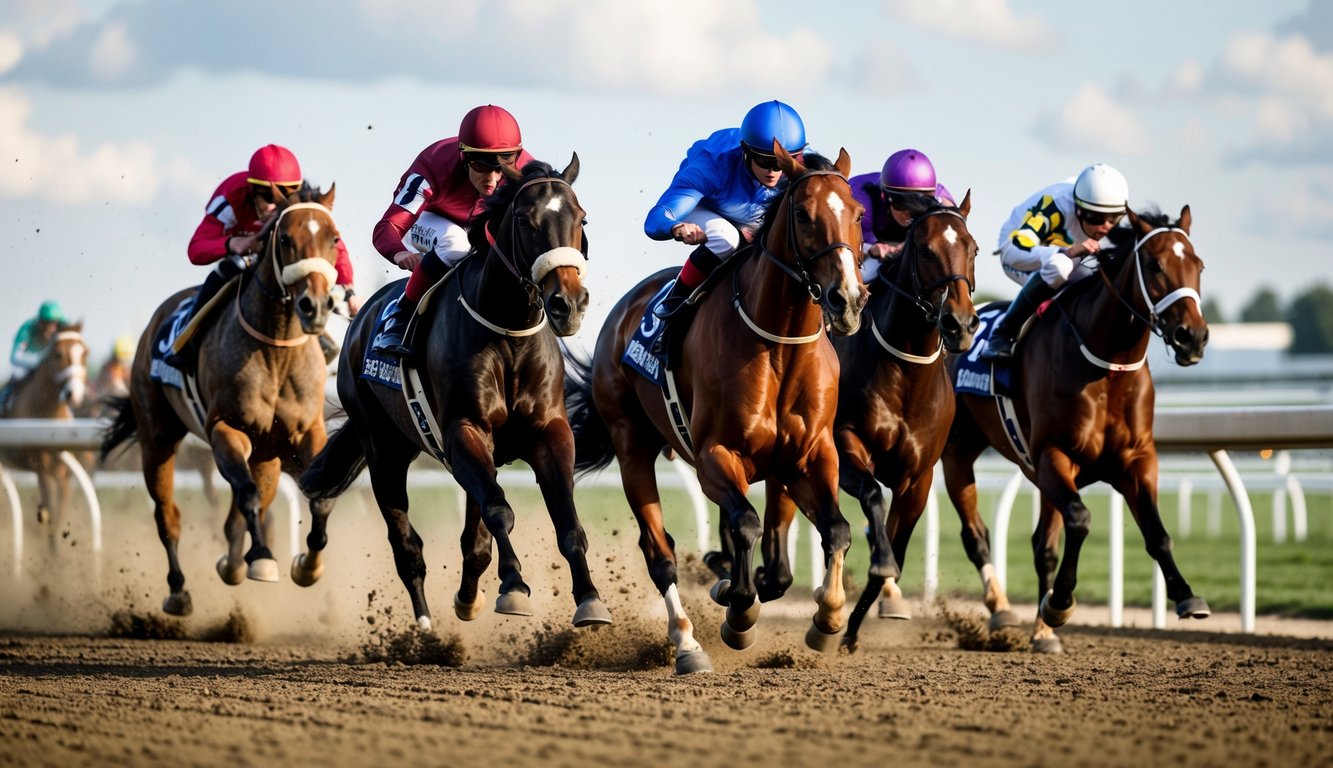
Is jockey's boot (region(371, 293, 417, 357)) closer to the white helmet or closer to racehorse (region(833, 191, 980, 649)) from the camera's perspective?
racehorse (region(833, 191, 980, 649))

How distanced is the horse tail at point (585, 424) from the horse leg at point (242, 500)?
1517 mm

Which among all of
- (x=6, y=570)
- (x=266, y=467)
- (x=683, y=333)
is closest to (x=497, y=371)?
(x=683, y=333)

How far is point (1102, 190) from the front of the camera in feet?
23.7

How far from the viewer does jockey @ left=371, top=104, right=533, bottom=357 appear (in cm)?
633

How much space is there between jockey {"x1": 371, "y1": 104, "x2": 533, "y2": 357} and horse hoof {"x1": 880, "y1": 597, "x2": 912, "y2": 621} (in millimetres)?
2482

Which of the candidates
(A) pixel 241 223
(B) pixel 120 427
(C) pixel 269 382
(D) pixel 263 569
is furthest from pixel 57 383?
(D) pixel 263 569

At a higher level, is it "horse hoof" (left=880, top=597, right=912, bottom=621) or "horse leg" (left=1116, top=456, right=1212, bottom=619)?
"horse leg" (left=1116, top=456, right=1212, bottom=619)

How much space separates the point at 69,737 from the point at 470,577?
2.57m

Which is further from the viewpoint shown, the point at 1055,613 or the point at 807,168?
the point at 1055,613

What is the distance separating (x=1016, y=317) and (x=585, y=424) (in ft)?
6.97

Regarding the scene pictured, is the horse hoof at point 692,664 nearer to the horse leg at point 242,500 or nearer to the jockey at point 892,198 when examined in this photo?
the jockey at point 892,198

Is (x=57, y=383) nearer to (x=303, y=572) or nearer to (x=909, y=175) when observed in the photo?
(x=303, y=572)

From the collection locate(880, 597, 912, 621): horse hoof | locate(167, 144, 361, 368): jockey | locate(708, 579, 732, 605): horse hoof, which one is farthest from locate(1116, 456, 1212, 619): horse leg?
locate(167, 144, 361, 368): jockey

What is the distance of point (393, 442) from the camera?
7.18 metres
